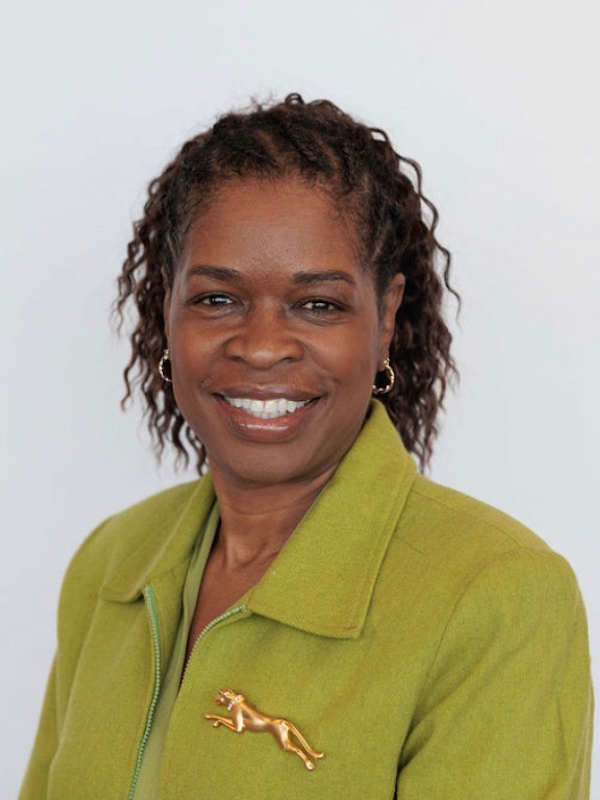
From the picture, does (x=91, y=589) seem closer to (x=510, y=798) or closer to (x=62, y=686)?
(x=62, y=686)

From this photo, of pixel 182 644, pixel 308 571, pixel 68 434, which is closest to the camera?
pixel 308 571

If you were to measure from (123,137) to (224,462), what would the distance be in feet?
4.25

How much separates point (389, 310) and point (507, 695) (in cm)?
68

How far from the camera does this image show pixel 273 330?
6.50 feet

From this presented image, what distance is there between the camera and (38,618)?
339 centimetres

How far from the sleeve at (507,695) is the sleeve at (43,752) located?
2.74ft

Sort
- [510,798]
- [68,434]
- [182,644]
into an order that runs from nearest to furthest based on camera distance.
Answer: [510,798]
[182,644]
[68,434]

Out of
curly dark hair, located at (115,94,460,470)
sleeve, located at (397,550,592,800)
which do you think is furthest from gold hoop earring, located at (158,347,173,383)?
sleeve, located at (397,550,592,800)

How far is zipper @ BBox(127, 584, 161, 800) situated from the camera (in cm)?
206

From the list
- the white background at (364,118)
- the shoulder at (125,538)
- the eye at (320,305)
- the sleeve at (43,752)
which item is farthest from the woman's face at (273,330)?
the white background at (364,118)

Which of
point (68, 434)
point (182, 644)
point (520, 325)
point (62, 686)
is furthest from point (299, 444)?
point (68, 434)

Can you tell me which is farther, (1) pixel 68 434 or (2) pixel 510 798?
(1) pixel 68 434

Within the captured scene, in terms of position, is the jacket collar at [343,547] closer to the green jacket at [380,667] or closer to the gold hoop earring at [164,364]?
the green jacket at [380,667]

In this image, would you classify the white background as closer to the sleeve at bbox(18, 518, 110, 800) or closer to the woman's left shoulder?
the sleeve at bbox(18, 518, 110, 800)
